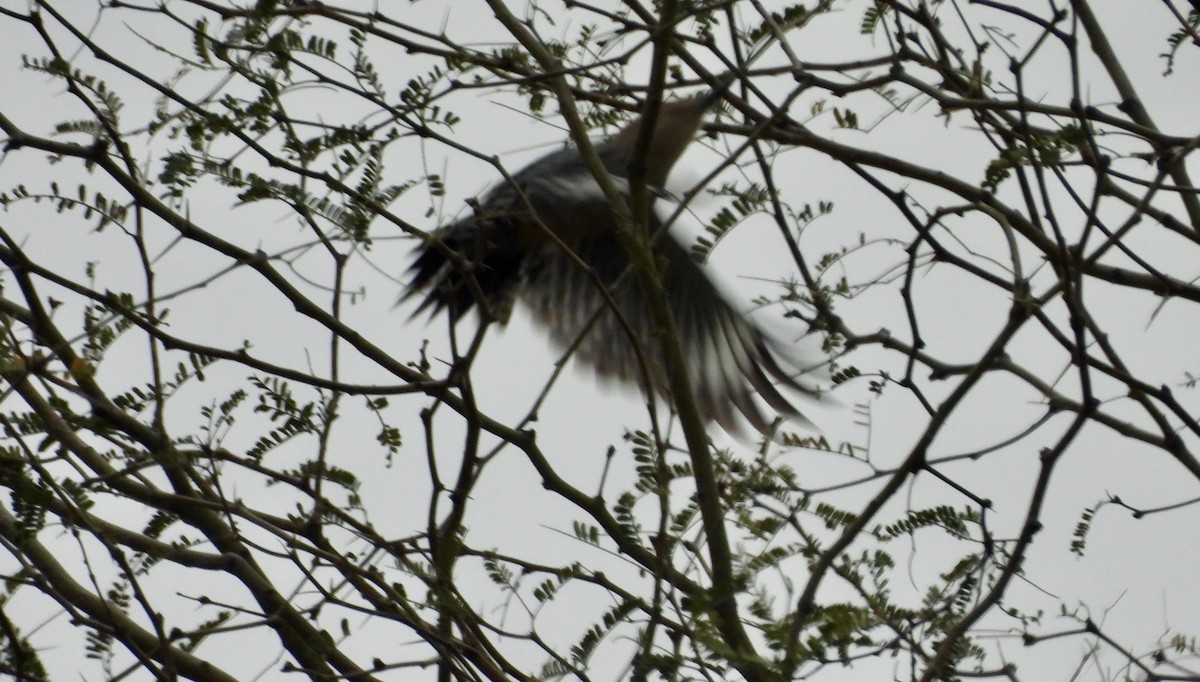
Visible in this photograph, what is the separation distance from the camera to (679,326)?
5410 mm

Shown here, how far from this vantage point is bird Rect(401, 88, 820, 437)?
469 centimetres

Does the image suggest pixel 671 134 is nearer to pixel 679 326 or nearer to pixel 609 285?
pixel 609 285

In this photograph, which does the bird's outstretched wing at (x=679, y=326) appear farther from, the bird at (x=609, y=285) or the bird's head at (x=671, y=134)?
the bird's head at (x=671, y=134)

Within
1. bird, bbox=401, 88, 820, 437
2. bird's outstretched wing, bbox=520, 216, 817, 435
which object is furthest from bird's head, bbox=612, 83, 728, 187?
bird's outstretched wing, bbox=520, 216, 817, 435

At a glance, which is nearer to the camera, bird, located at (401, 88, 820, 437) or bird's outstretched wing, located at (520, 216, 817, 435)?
bird, located at (401, 88, 820, 437)

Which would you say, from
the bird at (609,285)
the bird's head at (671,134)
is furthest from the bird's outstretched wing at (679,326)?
the bird's head at (671,134)

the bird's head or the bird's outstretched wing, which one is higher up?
the bird's head

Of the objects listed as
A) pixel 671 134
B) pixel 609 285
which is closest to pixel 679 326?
pixel 609 285

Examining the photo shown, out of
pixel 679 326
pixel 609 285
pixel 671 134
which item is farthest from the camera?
pixel 679 326

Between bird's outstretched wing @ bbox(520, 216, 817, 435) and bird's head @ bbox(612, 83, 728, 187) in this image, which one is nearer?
bird's head @ bbox(612, 83, 728, 187)

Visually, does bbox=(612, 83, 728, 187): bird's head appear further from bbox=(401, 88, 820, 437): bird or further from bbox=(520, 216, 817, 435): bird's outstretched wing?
bbox=(520, 216, 817, 435): bird's outstretched wing

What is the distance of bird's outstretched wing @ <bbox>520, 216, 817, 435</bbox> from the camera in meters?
5.01

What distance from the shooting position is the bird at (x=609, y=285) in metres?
4.69

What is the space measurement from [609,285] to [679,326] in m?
0.54
